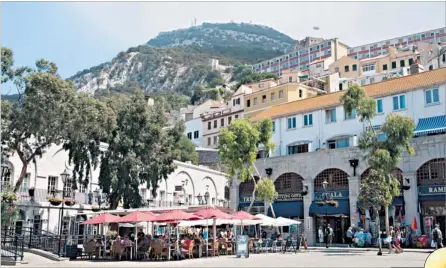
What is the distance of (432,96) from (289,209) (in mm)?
13026

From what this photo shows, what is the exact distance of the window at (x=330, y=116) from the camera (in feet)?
121

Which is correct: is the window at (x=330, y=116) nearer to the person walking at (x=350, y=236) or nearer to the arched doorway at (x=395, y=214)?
the arched doorway at (x=395, y=214)

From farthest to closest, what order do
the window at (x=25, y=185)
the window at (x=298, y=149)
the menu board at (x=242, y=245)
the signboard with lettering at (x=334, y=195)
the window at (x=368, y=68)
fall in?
the window at (x=368, y=68) < the window at (x=298, y=149) < the window at (x=25, y=185) < the signboard with lettering at (x=334, y=195) < the menu board at (x=242, y=245)

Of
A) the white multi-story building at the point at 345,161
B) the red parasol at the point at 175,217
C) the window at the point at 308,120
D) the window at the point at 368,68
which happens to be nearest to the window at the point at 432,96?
the white multi-story building at the point at 345,161

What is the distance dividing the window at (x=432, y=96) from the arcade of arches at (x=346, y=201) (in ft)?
15.8

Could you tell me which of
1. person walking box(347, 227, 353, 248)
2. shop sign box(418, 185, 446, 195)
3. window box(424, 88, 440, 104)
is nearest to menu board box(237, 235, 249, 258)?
person walking box(347, 227, 353, 248)

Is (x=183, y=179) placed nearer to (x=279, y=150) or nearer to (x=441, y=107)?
(x=279, y=150)

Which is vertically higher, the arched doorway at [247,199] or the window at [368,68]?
the window at [368,68]

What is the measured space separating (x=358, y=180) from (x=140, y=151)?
15.8 m

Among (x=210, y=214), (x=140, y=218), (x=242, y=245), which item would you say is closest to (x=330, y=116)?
(x=242, y=245)

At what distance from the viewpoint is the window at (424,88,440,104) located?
31.8 m

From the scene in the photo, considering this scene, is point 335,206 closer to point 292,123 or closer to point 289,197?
point 289,197

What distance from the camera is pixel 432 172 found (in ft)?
95.9

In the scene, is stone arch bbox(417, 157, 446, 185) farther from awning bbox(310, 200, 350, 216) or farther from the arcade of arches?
awning bbox(310, 200, 350, 216)
